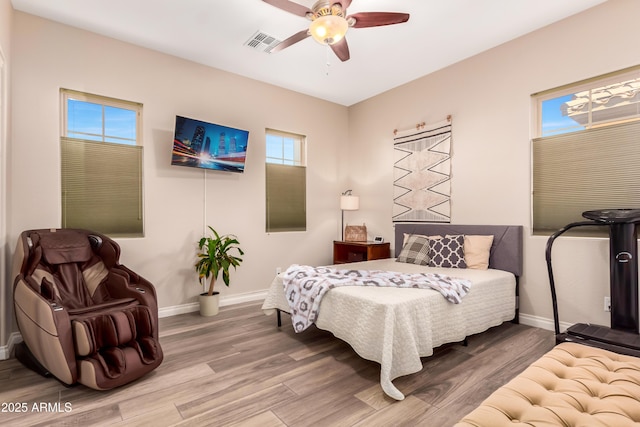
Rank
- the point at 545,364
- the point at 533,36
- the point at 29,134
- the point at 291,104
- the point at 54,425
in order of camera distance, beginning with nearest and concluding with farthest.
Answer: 1. the point at 545,364
2. the point at 54,425
3. the point at 29,134
4. the point at 533,36
5. the point at 291,104

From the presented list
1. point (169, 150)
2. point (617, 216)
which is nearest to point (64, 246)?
point (169, 150)

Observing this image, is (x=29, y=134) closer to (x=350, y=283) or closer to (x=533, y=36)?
(x=350, y=283)

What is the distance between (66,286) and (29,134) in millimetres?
1464

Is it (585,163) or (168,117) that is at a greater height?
(168,117)

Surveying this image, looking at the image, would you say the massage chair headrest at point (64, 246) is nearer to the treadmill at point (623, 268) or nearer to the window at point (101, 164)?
the window at point (101, 164)

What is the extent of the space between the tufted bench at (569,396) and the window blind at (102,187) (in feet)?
11.7

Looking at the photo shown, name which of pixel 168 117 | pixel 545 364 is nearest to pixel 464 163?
pixel 545 364

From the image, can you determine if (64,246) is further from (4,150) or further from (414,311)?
(414,311)

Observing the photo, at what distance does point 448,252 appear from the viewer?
3666mm

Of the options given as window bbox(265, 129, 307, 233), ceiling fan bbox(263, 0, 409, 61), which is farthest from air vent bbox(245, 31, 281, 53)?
window bbox(265, 129, 307, 233)

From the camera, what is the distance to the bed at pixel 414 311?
2.13 m

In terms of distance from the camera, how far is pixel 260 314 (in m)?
3.78

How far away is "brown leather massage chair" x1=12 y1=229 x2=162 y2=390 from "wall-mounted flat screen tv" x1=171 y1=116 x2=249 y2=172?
1.29 metres

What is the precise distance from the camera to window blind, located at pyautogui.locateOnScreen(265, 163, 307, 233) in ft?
15.2
